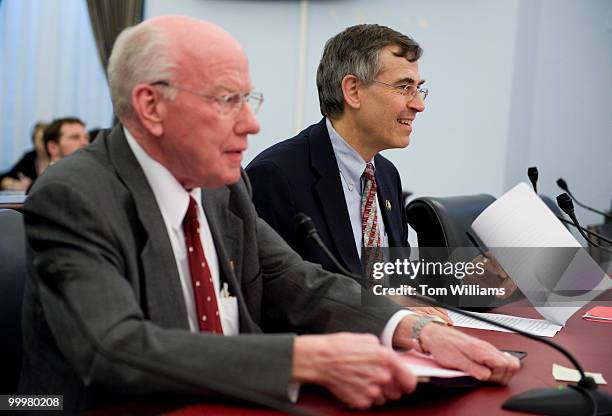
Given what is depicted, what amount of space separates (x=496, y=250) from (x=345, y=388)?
934 millimetres

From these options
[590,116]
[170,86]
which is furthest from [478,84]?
[170,86]

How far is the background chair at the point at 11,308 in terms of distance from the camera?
1494mm

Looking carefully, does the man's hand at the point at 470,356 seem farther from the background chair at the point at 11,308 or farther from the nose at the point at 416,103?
the nose at the point at 416,103

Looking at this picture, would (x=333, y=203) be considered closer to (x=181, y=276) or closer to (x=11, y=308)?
(x=181, y=276)

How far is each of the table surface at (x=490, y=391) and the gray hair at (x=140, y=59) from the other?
0.58 m

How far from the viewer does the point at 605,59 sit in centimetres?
601

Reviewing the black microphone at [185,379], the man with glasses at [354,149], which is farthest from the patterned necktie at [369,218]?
the black microphone at [185,379]

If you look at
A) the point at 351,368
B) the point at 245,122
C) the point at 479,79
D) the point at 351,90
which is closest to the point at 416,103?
the point at 351,90

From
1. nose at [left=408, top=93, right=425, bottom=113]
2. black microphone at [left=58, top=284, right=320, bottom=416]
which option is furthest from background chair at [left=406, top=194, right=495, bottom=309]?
black microphone at [left=58, top=284, right=320, bottom=416]

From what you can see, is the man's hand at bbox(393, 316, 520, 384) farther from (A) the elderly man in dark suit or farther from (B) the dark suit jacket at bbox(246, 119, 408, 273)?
(B) the dark suit jacket at bbox(246, 119, 408, 273)

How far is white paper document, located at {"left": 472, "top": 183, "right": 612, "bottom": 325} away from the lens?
1890 millimetres

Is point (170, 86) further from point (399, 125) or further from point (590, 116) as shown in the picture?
point (590, 116)

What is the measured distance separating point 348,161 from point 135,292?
47.6 inches

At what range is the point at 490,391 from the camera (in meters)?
1.27
